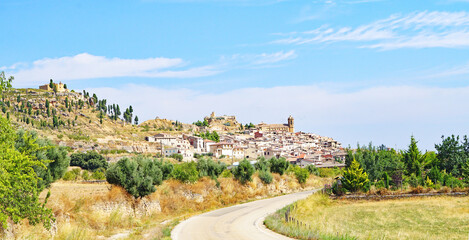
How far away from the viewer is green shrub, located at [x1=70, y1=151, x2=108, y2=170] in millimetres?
91637

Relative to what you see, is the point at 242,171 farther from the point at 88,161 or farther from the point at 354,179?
the point at 88,161

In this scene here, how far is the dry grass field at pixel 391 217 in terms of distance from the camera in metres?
28.8

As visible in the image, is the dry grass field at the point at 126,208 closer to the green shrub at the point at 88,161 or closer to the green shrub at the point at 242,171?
the green shrub at the point at 242,171

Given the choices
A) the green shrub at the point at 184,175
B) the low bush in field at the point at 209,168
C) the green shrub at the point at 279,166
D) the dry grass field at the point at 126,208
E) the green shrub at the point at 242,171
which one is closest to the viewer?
the dry grass field at the point at 126,208

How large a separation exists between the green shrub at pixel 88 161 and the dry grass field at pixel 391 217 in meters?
58.0

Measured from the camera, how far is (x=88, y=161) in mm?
92625

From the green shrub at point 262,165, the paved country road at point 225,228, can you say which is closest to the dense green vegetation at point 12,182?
the paved country road at point 225,228

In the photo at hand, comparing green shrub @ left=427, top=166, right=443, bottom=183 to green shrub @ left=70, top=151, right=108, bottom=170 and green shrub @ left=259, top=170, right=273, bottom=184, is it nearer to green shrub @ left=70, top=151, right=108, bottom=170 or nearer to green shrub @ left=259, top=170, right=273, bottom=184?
green shrub @ left=259, top=170, right=273, bottom=184

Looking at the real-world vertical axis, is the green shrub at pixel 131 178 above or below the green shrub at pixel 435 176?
above

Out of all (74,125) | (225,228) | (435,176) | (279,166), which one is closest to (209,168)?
(279,166)

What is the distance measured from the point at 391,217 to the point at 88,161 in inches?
2821

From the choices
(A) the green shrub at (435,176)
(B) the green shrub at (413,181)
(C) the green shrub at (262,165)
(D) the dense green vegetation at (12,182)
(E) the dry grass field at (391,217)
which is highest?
(D) the dense green vegetation at (12,182)

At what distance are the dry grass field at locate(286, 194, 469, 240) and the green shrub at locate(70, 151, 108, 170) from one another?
57995 mm

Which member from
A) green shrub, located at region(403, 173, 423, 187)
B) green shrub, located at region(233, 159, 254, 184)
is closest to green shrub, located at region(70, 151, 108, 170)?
green shrub, located at region(233, 159, 254, 184)
